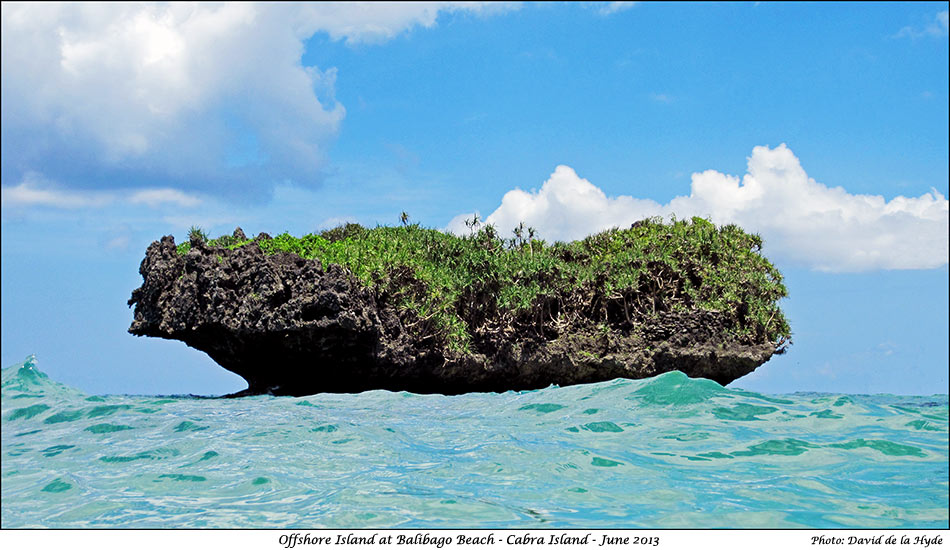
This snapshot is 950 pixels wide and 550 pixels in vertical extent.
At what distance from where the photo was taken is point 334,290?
1363cm

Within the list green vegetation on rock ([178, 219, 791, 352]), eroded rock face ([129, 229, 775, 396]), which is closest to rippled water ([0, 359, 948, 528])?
eroded rock face ([129, 229, 775, 396])

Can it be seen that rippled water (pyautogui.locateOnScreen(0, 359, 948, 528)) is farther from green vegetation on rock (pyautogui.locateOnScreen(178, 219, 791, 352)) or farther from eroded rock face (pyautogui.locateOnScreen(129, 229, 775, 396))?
green vegetation on rock (pyautogui.locateOnScreen(178, 219, 791, 352))

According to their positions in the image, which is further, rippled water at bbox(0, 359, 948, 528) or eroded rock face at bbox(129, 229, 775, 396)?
eroded rock face at bbox(129, 229, 775, 396)

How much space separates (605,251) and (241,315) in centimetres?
860

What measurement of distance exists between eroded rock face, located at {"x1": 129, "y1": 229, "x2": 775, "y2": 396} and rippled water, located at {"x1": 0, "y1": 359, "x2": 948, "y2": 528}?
329cm

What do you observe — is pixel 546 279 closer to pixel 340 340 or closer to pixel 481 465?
pixel 340 340

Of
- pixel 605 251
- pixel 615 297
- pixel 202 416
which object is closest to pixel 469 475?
pixel 202 416

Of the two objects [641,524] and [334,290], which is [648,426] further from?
[334,290]

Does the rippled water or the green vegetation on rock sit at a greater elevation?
the green vegetation on rock

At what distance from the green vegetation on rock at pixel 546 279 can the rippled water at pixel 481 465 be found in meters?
4.72

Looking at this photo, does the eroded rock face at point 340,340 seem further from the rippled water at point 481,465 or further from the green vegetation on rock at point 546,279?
the rippled water at point 481,465

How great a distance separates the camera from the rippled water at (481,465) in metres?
5.41

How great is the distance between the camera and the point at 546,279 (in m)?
16.0

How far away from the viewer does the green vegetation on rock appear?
15062 millimetres
